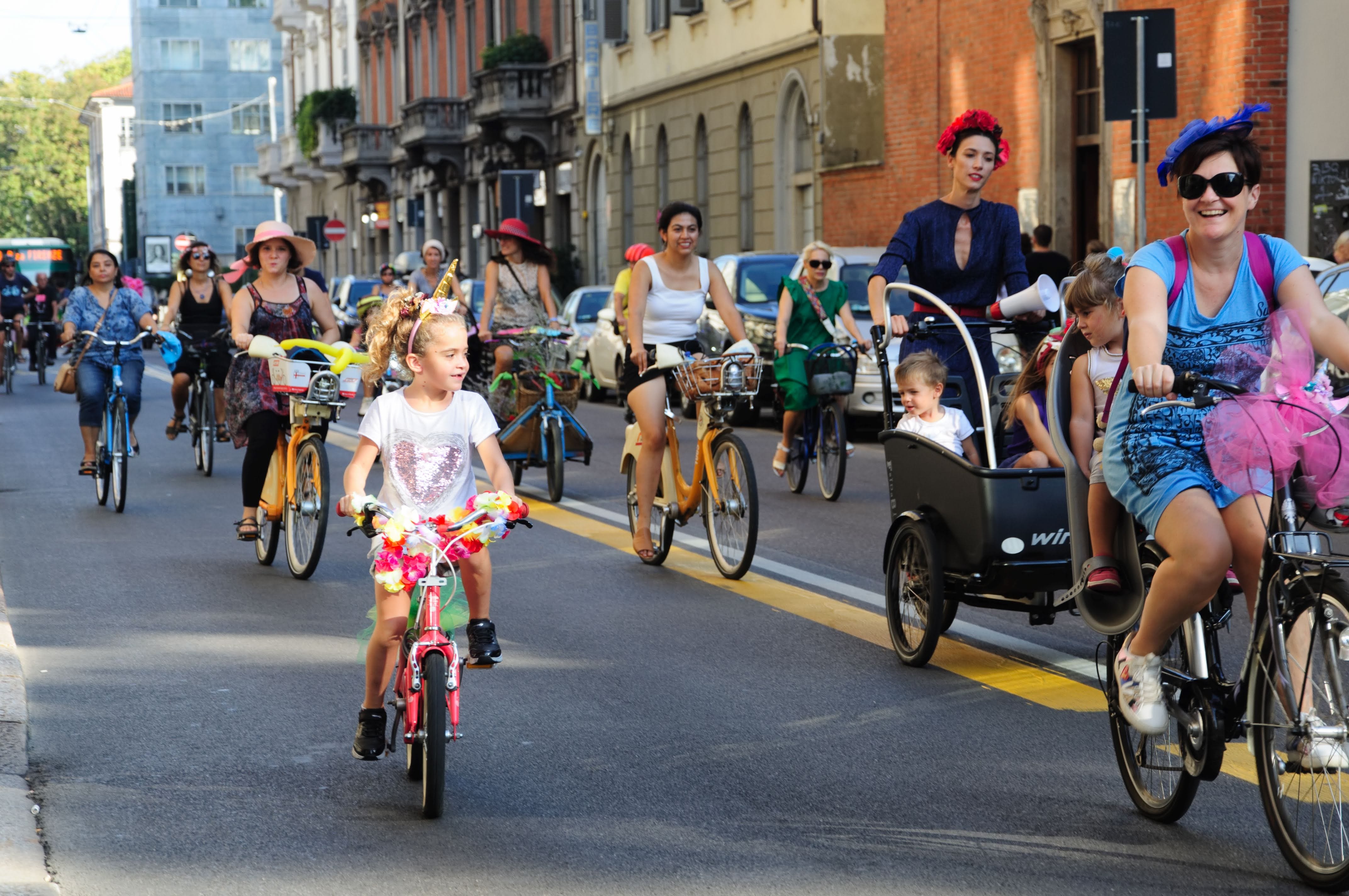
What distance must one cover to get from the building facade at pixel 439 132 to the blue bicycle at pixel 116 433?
18.7m

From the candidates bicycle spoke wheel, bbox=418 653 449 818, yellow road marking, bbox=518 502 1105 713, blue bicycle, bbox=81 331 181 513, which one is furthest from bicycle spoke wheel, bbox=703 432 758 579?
blue bicycle, bbox=81 331 181 513

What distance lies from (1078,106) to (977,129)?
1658cm

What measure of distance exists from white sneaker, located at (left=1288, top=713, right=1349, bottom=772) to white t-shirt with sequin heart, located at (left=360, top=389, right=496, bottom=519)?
2.35 metres

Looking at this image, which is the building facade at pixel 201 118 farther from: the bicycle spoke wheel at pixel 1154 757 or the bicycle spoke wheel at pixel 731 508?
the bicycle spoke wheel at pixel 1154 757

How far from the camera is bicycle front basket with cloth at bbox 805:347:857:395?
12.9m

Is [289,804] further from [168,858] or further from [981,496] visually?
[981,496]

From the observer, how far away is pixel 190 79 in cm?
11188

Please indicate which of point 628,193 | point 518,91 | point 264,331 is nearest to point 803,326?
point 264,331

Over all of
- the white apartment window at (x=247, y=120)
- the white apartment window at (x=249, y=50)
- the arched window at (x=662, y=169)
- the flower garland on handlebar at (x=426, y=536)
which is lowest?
the flower garland on handlebar at (x=426, y=536)

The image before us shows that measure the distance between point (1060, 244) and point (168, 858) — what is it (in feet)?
66.7

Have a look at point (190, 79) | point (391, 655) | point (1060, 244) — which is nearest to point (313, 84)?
point (190, 79)

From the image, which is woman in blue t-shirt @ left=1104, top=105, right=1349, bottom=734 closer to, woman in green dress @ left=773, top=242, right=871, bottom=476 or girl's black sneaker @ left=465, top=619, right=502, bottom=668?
girl's black sneaker @ left=465, top=619, right=502, bottom=668

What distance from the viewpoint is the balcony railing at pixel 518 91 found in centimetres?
4428

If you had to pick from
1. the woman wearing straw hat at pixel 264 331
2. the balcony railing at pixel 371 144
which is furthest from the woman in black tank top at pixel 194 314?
the balcony railing at pixel 371 144
